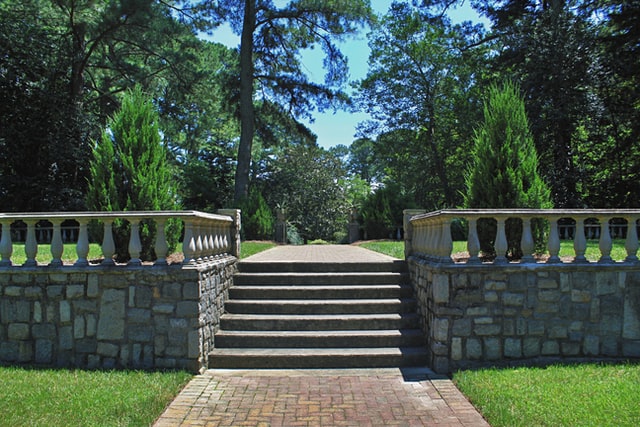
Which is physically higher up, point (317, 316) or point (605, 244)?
point (605, 244)

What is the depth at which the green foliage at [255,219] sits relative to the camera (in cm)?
1653

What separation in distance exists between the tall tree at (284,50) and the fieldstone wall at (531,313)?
43.8 ft

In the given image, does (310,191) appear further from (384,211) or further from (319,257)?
(319,257)

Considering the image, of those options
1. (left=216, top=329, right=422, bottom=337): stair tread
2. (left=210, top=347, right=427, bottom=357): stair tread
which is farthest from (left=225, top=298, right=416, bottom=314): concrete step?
(left=210, top=347, right=427, bottom=357): stair tread

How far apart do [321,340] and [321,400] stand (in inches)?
54.2

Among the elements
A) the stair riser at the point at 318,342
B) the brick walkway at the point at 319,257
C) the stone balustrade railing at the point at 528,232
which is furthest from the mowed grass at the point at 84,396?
the stone balustrade railing at the point at 528,232

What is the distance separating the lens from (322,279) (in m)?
6.98

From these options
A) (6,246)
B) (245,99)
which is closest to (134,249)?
(6,246)

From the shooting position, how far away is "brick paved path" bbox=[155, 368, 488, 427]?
388 centimetres

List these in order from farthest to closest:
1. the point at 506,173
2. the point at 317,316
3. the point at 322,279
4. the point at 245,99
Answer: the point at 245,99
the point at 322,279
the point at 506,173
the point at 317,316

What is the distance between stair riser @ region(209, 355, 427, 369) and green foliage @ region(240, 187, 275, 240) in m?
11.2

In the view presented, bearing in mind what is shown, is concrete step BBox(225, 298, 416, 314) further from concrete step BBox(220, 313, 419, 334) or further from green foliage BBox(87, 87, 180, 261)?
green foliage BBox(87, 87, 180, 261)

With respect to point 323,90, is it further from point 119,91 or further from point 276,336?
point 276,336

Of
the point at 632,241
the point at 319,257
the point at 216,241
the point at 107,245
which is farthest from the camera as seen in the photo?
the point at 319,257
